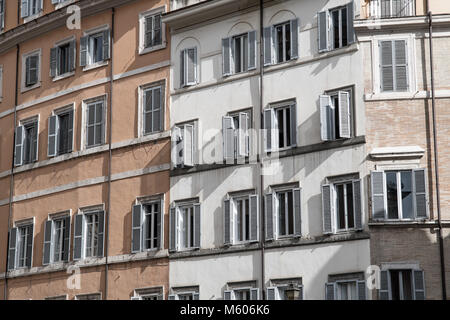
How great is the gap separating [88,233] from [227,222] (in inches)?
268

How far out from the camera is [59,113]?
125 ft

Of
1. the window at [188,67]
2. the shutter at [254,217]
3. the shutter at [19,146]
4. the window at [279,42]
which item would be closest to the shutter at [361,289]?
the shutter at [254,217]

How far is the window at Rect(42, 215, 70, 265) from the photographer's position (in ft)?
119

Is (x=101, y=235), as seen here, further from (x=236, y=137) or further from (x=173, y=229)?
(x=236, y=137)

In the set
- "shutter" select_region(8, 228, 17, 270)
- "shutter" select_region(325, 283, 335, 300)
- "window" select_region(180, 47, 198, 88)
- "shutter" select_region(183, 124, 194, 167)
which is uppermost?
"window" select_region(180, 47, 198, 88)

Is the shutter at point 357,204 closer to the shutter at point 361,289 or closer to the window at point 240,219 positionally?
the shutter at point 361,289

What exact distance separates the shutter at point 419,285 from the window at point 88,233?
41.7ft

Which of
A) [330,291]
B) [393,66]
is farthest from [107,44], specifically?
[330,291]

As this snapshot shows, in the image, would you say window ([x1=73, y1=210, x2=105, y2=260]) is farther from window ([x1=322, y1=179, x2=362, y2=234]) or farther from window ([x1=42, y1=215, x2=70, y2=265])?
window ([x1=322, y1=179, x2=362, y2=234])

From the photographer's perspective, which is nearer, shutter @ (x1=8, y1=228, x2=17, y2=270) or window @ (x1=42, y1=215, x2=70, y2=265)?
window @ (x1=42, y1=215, x2=70, y2=265)

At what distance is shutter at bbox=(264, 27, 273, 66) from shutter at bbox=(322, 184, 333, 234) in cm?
513

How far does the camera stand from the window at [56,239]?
1432 inches

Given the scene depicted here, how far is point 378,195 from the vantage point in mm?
28594

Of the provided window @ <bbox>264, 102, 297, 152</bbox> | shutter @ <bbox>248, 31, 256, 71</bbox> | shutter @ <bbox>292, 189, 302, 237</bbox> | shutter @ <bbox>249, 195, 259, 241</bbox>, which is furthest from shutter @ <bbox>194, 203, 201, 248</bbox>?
shutter @ <bbox>248, 31, 256, 71</bbox>
